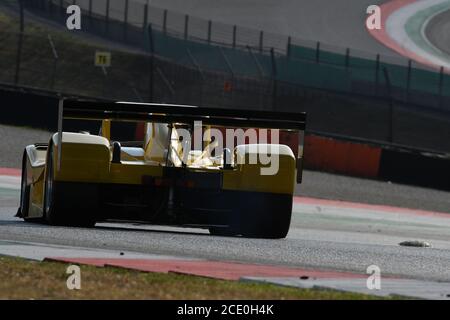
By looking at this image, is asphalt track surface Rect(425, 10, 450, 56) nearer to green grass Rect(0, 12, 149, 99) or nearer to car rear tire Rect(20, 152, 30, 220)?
green grass Rect(0, 12, 149, 99)

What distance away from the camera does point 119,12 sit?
1591 inches

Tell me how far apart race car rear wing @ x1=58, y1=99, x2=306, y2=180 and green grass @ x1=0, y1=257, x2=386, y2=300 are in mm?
3800

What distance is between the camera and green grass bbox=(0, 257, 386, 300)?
770 centimetres

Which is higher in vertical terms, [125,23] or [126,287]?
[125,23]

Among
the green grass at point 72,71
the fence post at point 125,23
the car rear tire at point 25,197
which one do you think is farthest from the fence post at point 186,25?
the car rear tire at point 25,197

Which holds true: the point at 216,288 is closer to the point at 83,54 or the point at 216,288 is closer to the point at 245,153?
the point at 245,153

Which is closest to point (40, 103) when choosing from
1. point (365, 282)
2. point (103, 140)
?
point (103, 140)

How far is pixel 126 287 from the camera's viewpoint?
8.10 m

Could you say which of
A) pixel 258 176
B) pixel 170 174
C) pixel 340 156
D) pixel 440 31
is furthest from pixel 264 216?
pixel 440 31

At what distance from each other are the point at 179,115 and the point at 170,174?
23.8 inches

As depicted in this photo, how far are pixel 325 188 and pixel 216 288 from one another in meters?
16.1

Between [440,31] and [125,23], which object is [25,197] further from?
[440,31]

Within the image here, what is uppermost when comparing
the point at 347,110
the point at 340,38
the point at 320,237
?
the point at 340,38

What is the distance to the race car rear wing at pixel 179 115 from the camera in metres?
12.8
